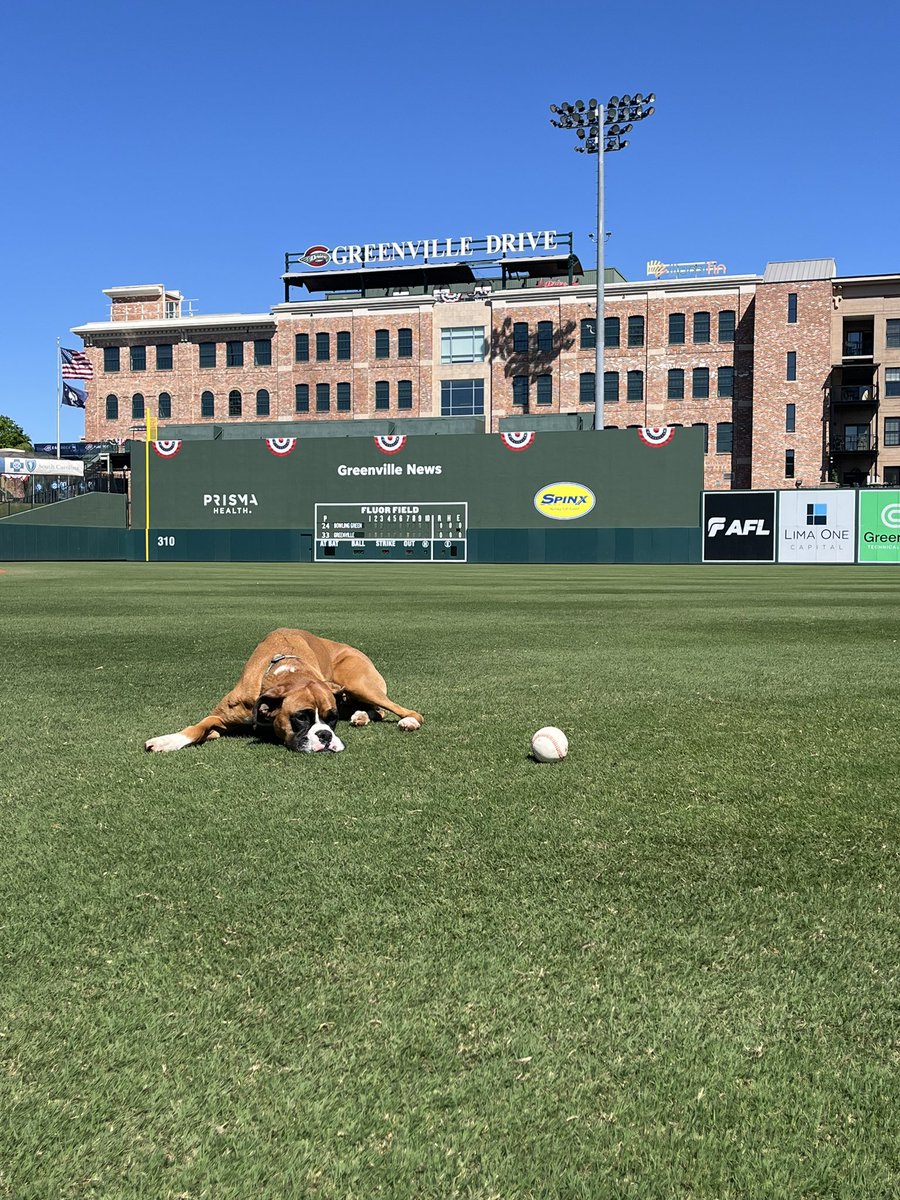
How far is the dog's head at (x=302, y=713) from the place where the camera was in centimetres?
542

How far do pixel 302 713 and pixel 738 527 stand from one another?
1784 inches

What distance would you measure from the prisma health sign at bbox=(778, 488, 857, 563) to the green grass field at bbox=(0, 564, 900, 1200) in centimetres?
4239

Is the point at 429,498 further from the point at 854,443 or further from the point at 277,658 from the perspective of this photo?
the point at 277,658

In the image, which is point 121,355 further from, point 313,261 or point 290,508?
point 290,508

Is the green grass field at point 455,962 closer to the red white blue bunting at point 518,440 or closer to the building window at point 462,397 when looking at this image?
the red white blue bunting at point 518,440

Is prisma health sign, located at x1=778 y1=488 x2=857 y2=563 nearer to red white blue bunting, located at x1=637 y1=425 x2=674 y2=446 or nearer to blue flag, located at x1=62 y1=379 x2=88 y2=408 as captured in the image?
red white blue bunting, located at x1=637 y1=425 x2=674 y2=446

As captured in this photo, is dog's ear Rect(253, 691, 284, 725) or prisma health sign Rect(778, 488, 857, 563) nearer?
dog's ear Rect(253, 691, 284, 725)

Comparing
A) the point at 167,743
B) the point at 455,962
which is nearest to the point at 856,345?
the point at 167,743

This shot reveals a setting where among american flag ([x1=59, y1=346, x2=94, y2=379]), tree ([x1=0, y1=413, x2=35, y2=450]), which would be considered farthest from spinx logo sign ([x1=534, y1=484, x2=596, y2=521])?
tree ([x1=0, y1=413, x2=35, y2=450])

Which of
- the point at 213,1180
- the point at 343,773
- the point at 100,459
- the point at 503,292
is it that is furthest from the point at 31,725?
the point at 503,292

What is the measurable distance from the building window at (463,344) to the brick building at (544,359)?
12 cm

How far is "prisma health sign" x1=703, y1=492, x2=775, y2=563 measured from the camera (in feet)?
155

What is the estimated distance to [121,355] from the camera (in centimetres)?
8075

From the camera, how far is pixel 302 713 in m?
5.40
